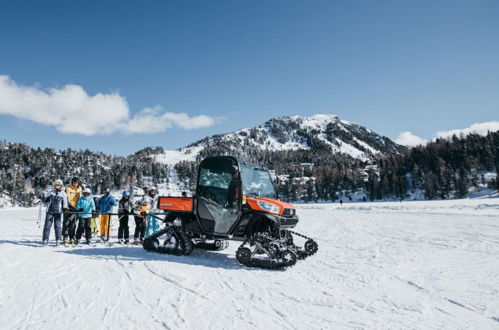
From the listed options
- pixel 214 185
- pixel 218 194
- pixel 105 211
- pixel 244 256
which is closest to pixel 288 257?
pixel 244 256

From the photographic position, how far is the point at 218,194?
Answer: 271 inches

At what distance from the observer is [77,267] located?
600 cm

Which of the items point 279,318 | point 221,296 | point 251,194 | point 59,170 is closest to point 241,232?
point 251,194

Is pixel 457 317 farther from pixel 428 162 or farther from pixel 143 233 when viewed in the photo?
pixel 428 162

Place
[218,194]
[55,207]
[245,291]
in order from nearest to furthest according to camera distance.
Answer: [245,291]
[218,194]
[55,207]

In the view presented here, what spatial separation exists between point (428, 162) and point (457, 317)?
389 ft

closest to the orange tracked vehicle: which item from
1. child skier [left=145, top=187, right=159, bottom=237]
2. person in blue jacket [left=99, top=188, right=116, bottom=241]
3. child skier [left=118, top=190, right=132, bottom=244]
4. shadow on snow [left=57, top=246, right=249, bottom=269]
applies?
shadow on snow [left=57, top=246, right=249, bottom=269]

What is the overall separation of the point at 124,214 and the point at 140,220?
73cm

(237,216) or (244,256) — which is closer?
(244,256)

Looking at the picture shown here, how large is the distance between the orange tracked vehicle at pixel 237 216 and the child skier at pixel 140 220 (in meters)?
2.22

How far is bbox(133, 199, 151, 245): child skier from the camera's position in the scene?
32.0 feet

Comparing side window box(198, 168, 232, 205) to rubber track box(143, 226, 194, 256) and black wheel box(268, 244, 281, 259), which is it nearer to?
rubber track box(143, 226, 194, 256)

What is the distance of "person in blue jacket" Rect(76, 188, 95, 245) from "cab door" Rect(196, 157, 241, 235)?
4.42 m

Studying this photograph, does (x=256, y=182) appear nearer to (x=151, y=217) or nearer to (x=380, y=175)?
(x=151, y=217)
